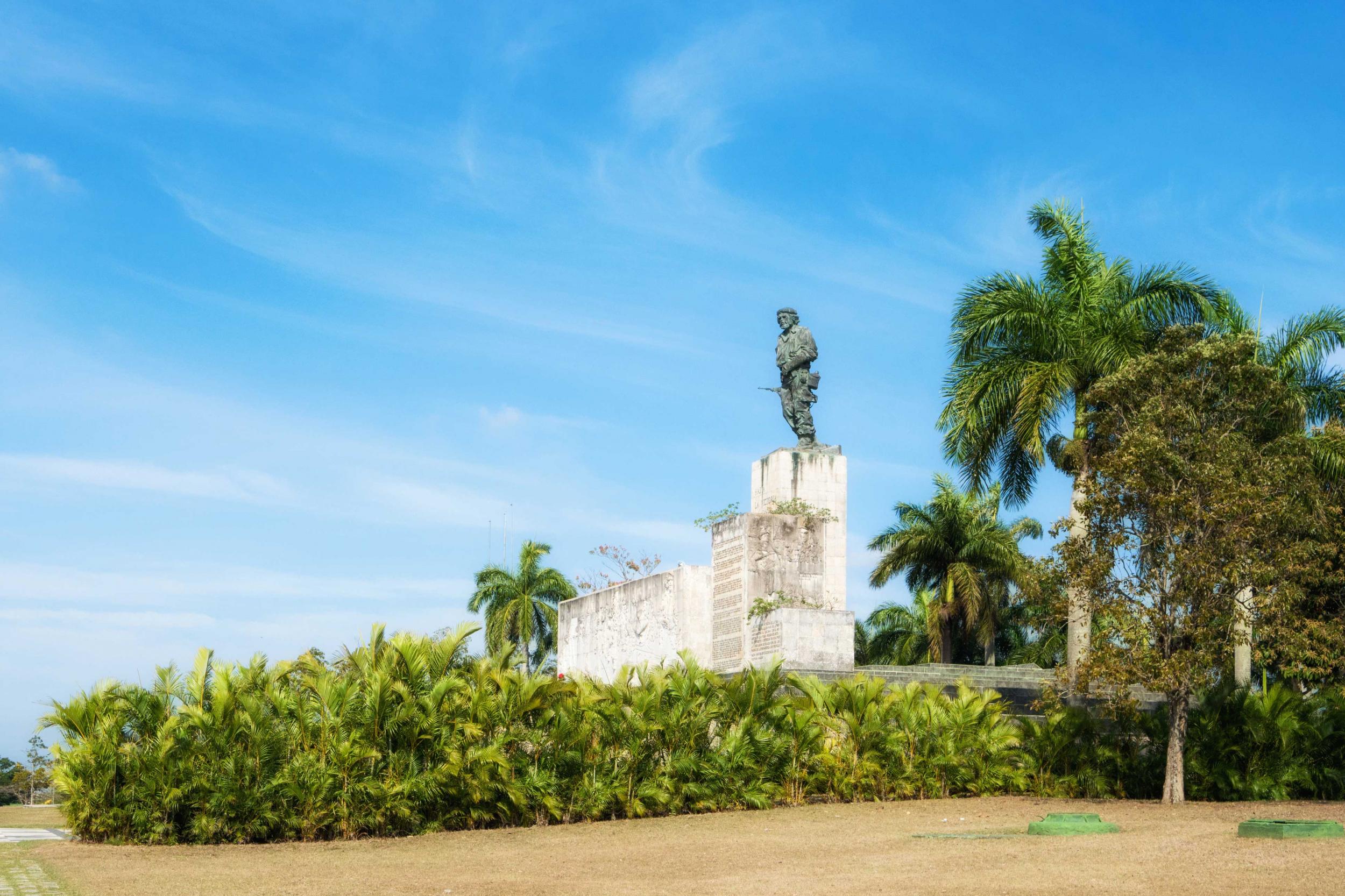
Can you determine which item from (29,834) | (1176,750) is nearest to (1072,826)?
(1176,750)

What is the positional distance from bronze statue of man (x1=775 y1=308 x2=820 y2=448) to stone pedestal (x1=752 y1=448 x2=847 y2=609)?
0.42 metres

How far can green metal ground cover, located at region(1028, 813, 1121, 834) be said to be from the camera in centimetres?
1120

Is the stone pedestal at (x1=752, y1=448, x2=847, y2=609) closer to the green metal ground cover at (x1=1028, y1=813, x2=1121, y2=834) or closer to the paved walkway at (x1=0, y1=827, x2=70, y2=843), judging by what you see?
the green metal ground cover at (x1=1028, y1=813, x2=1121, y2=834)

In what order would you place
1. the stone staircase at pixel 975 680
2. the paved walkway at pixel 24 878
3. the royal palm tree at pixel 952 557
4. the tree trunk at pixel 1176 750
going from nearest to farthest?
1. the paved walkway at pixel 24 878
2. the tree trunk at pixel 1176 750
3. the stone staircase at pixel 975 680
4. the royal palm tree at pixel 952 557

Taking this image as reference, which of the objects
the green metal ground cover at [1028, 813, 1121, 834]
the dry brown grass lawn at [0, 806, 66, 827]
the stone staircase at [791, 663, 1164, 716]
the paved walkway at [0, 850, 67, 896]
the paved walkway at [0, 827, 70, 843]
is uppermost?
the stone staircase at [791, 663, 1164, 716]

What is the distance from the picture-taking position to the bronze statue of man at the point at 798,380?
2020 centimetres

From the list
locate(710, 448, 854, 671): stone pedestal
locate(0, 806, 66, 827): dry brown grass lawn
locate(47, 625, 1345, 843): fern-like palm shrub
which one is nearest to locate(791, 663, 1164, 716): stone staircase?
locate(710, 448, 854, 671): stone pedestal

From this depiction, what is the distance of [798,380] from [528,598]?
25.5 metres

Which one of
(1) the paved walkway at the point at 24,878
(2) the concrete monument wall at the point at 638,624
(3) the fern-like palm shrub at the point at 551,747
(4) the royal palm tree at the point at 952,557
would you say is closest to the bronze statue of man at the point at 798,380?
(2) the concrete monument wall at the point at 638,624

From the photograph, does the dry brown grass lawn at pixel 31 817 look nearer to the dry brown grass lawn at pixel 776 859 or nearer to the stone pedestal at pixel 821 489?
the dry brown grass lawn at pixel 776 859

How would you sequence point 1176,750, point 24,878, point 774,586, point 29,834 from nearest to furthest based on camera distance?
point 24,878 < point 1176,750 < point 29,834 < point 774,586

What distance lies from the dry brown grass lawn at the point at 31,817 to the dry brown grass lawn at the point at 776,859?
3.86m

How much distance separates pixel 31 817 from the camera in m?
18.1

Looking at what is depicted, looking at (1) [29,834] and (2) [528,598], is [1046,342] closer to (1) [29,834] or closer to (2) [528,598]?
(1) [29,834]
